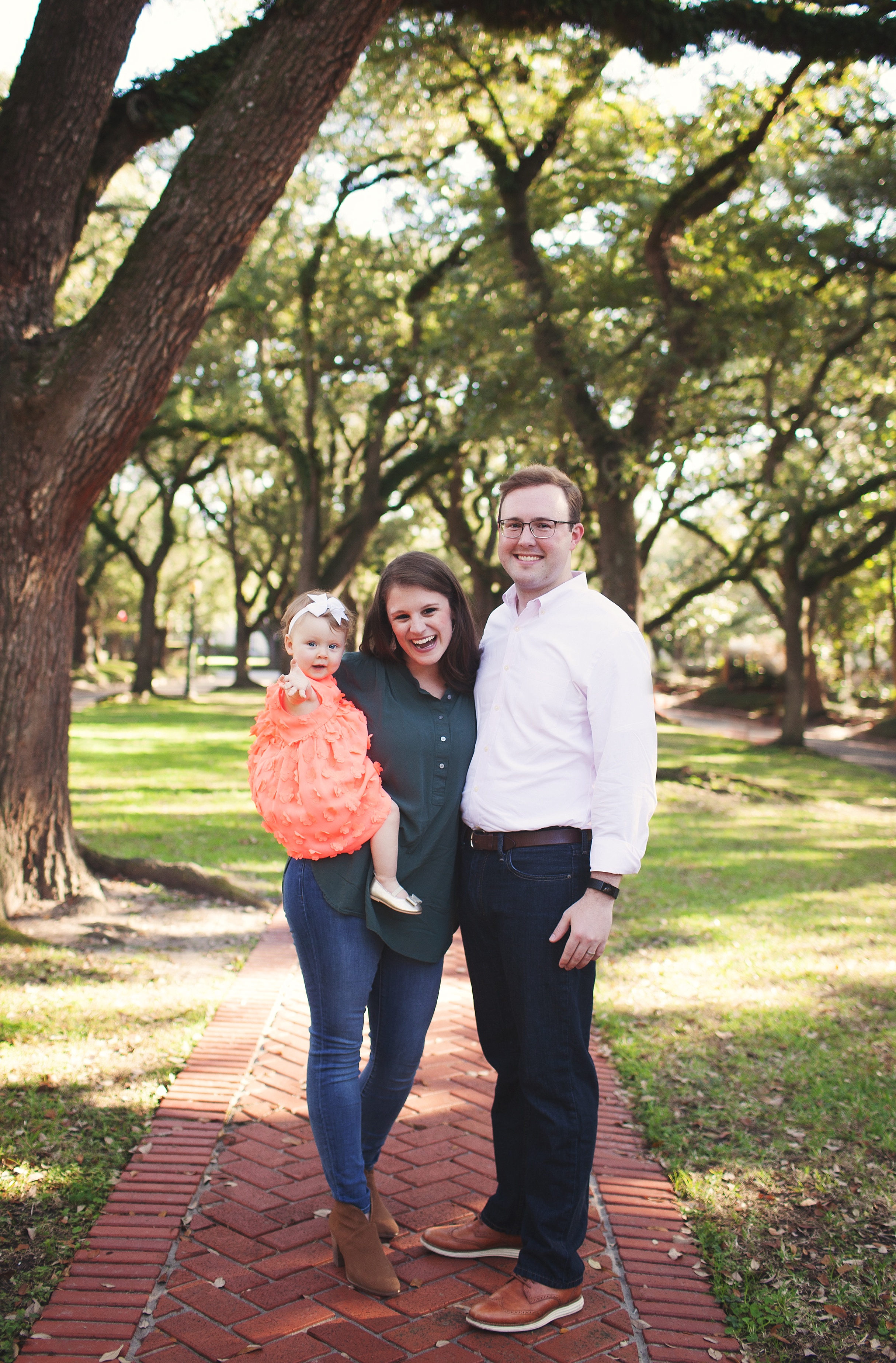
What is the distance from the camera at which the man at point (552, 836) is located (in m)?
2.46

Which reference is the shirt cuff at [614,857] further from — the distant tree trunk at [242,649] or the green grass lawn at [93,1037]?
the distant tree trunk at [242,649]

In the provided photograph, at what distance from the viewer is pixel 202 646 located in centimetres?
7319

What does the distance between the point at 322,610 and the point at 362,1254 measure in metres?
1.68

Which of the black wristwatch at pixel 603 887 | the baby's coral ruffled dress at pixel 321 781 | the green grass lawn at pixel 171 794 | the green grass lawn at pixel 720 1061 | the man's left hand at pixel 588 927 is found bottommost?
the green grass lawn at pixel 171 794

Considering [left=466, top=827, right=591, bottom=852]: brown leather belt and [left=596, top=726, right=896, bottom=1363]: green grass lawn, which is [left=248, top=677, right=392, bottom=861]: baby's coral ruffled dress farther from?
[left=596, top=726, right=896, bottom=1363]: green grass lawn

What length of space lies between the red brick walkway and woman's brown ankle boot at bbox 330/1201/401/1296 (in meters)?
0.04

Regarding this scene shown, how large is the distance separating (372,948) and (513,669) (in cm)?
82

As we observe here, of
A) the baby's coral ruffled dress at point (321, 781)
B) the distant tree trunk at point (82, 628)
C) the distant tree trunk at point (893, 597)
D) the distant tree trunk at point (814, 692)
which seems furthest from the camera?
the distant tree trunk at point (82, 628)

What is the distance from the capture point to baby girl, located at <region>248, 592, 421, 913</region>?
2506 mm

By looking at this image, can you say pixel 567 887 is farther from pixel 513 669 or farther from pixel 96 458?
pixel 96 458

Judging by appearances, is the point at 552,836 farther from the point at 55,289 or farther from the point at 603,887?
the point at 55,289

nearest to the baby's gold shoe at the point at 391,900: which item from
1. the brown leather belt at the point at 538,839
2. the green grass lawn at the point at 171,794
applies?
the brown leather belt at the point at 538,839

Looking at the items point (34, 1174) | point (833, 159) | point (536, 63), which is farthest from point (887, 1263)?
point (833, 159)

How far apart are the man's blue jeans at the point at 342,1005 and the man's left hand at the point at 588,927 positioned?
1.43 ft
